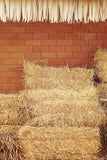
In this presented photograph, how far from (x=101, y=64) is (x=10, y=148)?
62.8 inches

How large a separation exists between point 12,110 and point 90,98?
0.93 meters

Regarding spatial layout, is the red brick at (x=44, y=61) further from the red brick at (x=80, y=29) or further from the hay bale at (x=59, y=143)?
the hay bale at (x=59, y=143)

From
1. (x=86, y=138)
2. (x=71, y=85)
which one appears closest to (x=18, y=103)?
(x=71, y=85)

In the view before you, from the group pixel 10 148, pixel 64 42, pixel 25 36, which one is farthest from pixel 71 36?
pixel 10 148

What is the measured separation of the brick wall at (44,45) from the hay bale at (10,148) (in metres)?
1.13

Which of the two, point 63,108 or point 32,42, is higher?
point 32,42

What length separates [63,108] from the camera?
9.48ft

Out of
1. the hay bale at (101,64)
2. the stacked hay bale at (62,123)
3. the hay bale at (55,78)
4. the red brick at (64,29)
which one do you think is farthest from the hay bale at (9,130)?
the red brick at (64,29)

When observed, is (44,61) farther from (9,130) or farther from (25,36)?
(9,130)

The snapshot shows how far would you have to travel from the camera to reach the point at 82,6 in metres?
2.98

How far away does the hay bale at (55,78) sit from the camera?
10.6 feet

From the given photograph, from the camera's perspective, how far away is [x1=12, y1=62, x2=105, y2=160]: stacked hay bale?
9.05 ft

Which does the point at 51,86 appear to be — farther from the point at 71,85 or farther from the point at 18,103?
→ the point at 18,103

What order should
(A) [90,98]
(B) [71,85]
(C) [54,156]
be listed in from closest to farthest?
(C) [54,156] < (A) [90,98] < (B) [71,85]
